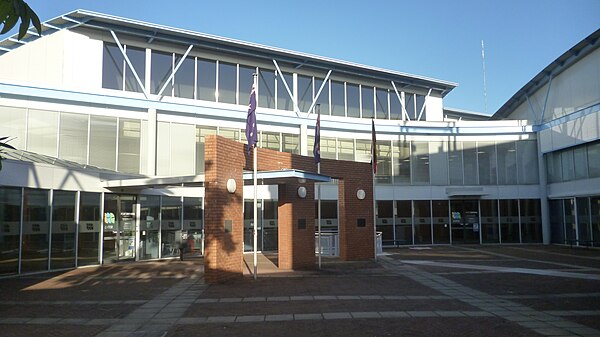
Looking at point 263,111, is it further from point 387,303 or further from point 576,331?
point 576,331

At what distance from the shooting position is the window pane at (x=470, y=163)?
33.0m

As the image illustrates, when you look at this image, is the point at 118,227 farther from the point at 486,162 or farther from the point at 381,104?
the point at 486,162

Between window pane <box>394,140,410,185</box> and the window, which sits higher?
the window

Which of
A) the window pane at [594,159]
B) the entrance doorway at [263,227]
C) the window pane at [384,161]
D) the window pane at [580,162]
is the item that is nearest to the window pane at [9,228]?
the entrance doorway at [263,227]

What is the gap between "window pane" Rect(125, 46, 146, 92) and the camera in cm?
2500

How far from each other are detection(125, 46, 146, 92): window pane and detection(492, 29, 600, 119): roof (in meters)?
24.5

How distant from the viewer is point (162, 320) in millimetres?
10367

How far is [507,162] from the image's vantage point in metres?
33.5

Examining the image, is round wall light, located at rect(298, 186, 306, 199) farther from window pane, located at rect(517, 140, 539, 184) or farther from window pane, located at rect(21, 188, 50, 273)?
window pane, located at rect(517, 140, 539, 184)

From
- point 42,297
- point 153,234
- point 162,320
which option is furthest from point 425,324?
point 153,234

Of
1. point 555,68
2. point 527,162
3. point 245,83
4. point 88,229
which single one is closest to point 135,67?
point 245,83

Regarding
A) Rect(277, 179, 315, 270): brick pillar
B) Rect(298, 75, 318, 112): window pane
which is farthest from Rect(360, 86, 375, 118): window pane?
Rect(277, 179, 315, 270): brick pillar

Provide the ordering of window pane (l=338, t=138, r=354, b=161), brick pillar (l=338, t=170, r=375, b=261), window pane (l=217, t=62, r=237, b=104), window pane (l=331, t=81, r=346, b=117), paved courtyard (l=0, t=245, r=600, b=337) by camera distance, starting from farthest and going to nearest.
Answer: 1. window pane (l=331, t=81, r=346, b=117)
2. window pane (l=338, t=138, r=354, b=161)
3. window pane (l=217, t=62, r=237, b=104)
4. brick pillar (l=338, t=170, r=375, b=261)
5. paved courtyard (l=0, t=245, r=600, b=337)

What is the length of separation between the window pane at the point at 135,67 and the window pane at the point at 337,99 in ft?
38.2
